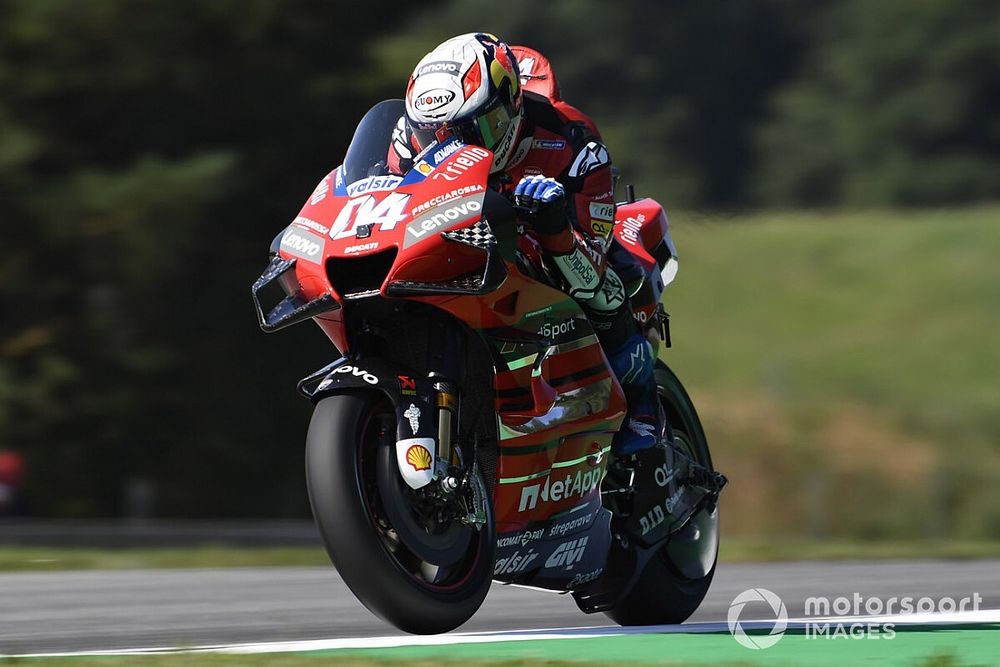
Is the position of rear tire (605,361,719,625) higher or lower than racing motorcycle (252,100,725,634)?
lower

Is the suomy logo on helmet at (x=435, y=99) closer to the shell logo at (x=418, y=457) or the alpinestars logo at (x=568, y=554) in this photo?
the shell logo at (x=418, y=457)

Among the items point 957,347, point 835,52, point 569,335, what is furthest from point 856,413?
point 835,52

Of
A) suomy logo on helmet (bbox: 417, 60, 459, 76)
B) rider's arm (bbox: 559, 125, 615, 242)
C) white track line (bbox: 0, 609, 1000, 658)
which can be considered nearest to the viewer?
white track line (bbox: 0, 609, 1000, 658)

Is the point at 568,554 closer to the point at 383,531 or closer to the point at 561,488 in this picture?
the point at 561,488

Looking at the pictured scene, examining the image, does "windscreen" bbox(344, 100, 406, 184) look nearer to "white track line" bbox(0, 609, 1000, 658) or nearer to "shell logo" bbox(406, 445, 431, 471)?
"shell logo" bbox(406, 445, 431, 471)

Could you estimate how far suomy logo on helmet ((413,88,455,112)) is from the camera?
19.4 feet

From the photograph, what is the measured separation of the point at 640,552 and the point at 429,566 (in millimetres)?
1418

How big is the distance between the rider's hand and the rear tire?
1.55 metres

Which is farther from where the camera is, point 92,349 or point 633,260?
point 92,349

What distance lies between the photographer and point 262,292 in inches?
232

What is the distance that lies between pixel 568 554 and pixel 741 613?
1.54 m

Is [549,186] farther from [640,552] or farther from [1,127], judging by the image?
[1,127]

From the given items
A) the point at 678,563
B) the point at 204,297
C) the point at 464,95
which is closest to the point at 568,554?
the point at 678,563

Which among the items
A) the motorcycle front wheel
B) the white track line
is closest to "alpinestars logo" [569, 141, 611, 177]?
the motorcycle front wheel
